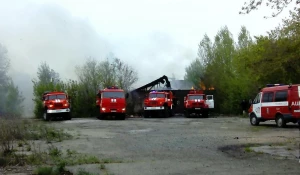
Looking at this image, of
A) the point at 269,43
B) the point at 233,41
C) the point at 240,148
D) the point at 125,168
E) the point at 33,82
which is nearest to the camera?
the point at 125,168

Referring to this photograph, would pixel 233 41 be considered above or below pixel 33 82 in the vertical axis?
above

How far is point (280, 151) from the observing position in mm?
13211

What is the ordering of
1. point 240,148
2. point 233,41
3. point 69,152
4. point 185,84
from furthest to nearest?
point 185,84, point 233,41, point 240,148, point 69,152

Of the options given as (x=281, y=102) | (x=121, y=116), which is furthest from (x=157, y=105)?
(x=281, y=102)

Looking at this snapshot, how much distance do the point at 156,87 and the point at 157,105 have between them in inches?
478

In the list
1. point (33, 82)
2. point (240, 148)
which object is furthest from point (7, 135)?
point (33, 82)

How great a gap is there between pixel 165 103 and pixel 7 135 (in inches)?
1194

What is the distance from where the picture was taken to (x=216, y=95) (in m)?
49.3

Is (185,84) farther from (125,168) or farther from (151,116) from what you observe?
(125,168)

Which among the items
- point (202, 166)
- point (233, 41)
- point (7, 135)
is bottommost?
point (202, 166)

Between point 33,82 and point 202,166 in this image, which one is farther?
point 33,82

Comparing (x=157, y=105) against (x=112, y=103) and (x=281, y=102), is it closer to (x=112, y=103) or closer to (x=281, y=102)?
(x=112, y=103)

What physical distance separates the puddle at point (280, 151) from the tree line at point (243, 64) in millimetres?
6611

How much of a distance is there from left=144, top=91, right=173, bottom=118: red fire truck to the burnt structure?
3864 millimetres
